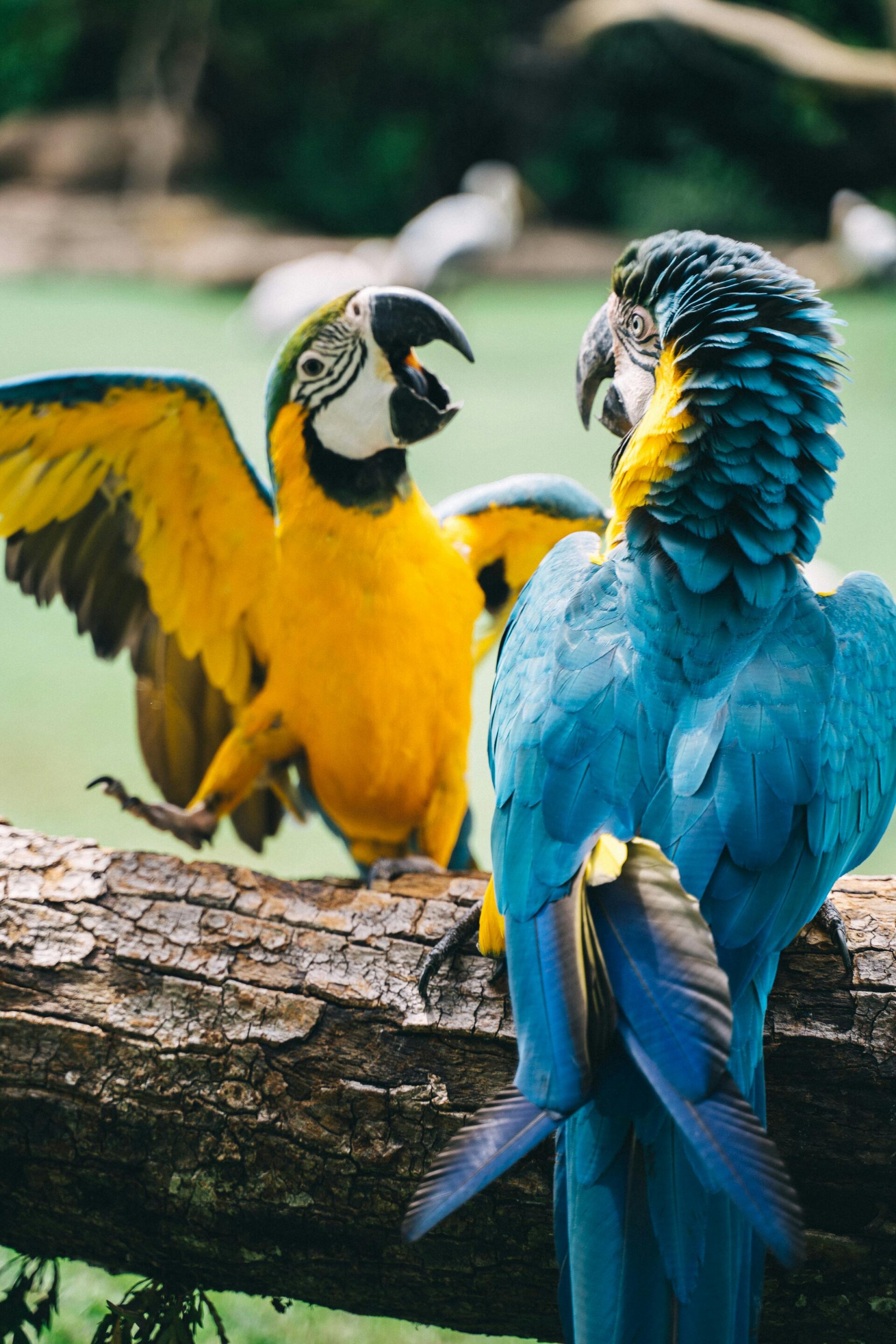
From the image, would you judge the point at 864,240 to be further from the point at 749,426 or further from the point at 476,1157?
the point at 476,1157

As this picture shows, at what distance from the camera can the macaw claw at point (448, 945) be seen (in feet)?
4.03

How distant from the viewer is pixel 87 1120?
1199 millimetres

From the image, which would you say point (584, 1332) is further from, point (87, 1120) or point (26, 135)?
point (26, 135)

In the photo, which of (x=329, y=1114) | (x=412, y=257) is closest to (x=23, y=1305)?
(x=329, y=1114)

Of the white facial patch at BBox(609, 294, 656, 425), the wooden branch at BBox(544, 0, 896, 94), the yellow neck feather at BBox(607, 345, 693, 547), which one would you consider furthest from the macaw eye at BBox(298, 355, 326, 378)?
the wooden branch at BBox(544, 0, 896, 94)

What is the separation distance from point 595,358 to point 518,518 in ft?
1.44

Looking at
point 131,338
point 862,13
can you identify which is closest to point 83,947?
point 131,338

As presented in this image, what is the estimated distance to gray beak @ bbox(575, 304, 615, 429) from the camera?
4.55ft

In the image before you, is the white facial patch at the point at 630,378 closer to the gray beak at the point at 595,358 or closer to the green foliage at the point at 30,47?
the gray beak at the point at 595,358

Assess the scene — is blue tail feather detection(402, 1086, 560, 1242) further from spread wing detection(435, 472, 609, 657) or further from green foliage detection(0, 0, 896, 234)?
green foliage detection(0, 0, 896, 234)

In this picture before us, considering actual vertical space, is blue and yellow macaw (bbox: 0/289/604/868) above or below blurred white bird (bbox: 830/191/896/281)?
below

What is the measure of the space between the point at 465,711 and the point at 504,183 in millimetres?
7218

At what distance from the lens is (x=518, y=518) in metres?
1.81

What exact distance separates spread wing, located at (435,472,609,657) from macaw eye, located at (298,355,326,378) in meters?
0.35
